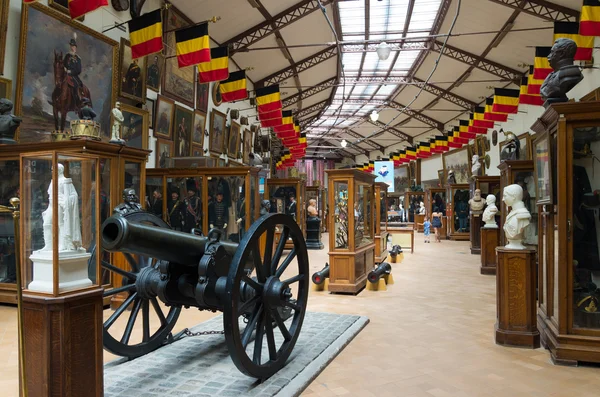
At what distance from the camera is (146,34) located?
8.66m

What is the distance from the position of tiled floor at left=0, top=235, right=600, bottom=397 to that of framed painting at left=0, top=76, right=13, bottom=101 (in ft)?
10.3

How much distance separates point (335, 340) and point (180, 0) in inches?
406

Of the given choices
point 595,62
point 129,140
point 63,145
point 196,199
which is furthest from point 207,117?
point 595,62

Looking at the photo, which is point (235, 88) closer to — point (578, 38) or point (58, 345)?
point (578, 38)

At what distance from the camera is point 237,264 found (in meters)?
3.50

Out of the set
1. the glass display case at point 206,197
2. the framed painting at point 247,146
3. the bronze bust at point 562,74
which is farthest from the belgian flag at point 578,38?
the framed painting at point 247,146

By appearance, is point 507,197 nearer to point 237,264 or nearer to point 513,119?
point 237,264

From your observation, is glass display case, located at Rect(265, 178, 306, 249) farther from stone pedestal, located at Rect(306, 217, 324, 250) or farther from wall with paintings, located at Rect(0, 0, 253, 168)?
wall with paintings, located at Rect(0, 0, 253, 168)

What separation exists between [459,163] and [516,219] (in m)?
23.5

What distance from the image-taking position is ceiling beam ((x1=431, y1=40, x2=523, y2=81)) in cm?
1800

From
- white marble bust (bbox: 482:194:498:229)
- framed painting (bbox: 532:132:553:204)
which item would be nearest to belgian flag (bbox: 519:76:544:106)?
white marble bust (bbox: 482:194:498:229)

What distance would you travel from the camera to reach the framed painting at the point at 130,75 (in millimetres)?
9805

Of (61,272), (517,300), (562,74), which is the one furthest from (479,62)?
(61,272)

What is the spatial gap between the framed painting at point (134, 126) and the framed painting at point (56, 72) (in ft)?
2.27
